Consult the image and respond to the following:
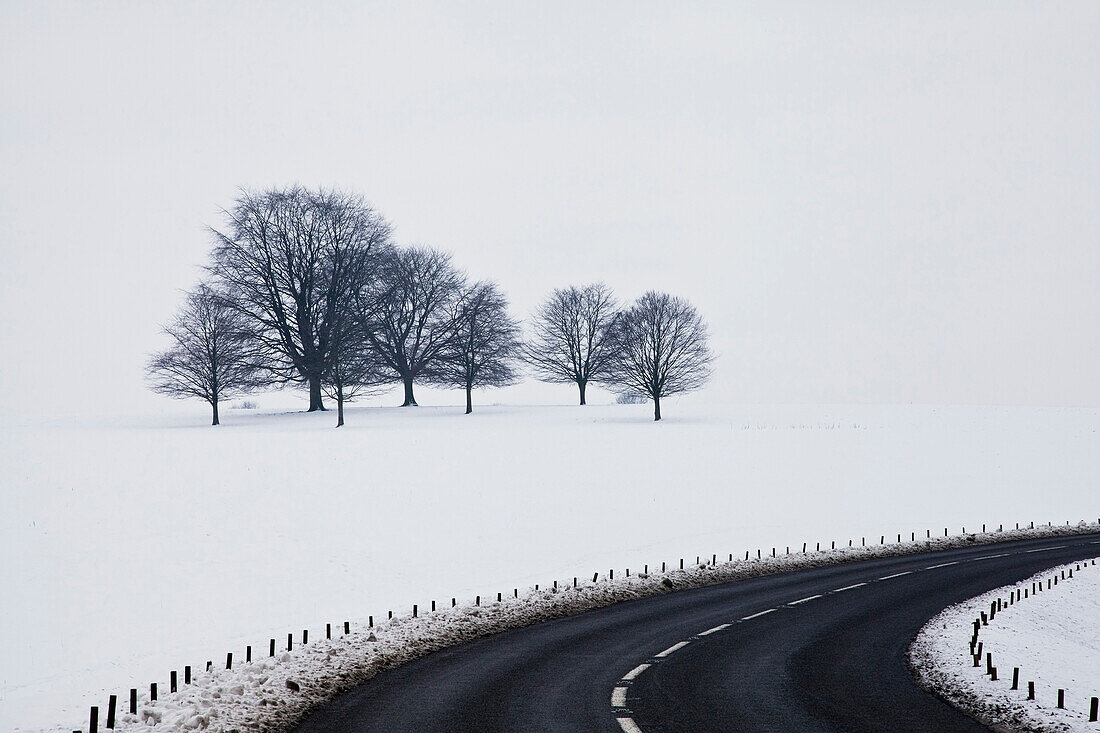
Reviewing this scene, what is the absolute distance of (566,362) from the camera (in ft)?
288

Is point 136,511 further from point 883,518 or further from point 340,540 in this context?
point 883,518

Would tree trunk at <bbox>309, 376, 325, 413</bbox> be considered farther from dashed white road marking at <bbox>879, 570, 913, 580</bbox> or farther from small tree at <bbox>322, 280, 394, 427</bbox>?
dashed white road marking at <bbox>879, 570, 913, 580</bbox>

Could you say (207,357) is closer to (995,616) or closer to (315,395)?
(315,395)

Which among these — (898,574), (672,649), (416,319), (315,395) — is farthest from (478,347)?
(672,649)

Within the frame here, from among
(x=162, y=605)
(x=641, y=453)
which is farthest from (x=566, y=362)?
(x=162, y=605)

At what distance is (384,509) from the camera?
31.2 metres

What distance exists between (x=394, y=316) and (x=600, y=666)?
6209cm

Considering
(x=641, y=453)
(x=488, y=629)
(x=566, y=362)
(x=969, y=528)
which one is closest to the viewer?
Answer: (x=488, y=629)

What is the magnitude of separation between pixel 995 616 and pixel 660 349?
5576cm

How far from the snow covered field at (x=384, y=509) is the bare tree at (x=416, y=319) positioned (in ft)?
32.5

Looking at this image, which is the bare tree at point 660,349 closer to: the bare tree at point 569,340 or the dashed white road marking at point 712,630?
the bare tree at point 569,340

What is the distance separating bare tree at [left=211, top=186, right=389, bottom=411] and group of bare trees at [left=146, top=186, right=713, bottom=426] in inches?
3.1

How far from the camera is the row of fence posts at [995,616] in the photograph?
978 cm

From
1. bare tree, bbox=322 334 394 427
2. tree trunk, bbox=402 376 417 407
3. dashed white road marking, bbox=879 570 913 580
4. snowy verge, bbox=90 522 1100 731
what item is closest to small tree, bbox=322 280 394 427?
bare tree, bbox=322 334 394 427
